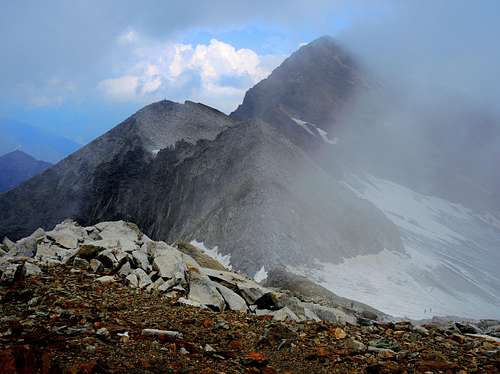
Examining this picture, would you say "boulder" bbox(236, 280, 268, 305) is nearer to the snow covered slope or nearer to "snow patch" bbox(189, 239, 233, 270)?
"snow patch" bbox(189, 239, 233, 270)

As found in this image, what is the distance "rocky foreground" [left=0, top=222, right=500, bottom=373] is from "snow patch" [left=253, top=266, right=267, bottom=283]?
1475 inches

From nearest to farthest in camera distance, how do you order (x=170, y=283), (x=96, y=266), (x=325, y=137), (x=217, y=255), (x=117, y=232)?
(x=170, y=283)
(x=96, y=266)
(x=117, y=232)
(x=217, y=255)
(x=325, y=137)

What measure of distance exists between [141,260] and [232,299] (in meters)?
4.39

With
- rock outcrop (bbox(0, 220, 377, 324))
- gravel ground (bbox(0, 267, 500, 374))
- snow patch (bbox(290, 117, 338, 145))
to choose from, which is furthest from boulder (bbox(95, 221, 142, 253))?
snow patch (bbox(290, 117, 338, 145))

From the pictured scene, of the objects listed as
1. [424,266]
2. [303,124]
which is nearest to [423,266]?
[424,266]

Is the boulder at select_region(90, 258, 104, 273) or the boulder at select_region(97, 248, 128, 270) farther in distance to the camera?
the boulder at select_region(97, 248, 128, 270)

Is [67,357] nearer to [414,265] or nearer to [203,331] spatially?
[203,331]

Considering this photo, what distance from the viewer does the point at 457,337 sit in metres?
10.3

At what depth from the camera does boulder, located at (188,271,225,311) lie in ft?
42.2

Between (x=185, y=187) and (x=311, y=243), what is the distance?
30.4 meters

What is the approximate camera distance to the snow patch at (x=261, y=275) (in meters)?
51.7

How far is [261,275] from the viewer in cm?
5266

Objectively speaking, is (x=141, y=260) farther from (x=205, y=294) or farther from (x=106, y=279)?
(x=205, y=294)

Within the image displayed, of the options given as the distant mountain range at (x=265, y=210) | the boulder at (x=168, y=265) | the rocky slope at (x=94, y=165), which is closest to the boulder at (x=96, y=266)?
the boulder at (x=168, y=265)
